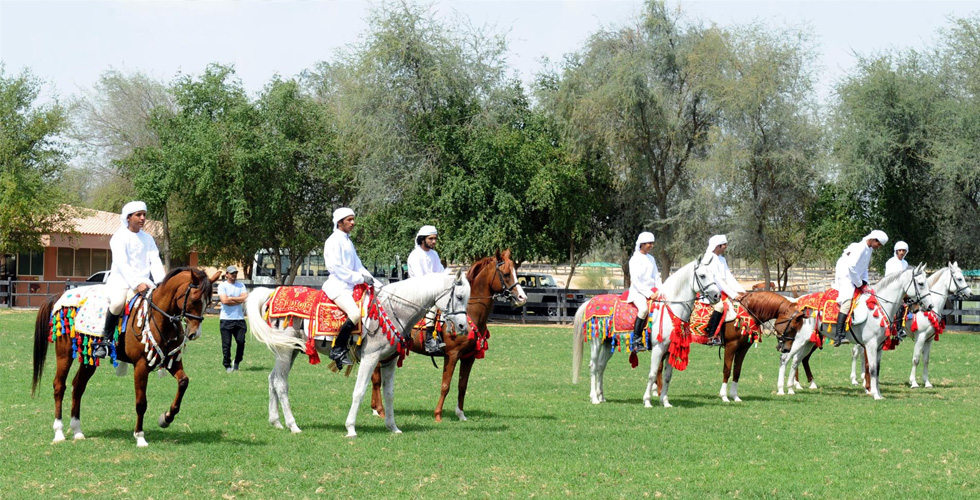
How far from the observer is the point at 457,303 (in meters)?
11.2

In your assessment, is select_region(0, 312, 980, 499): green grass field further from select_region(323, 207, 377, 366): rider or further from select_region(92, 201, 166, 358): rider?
select_region(92, 201, 166, 358): rider

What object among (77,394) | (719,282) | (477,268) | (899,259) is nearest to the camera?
(77,394)

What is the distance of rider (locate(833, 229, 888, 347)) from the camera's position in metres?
15.8

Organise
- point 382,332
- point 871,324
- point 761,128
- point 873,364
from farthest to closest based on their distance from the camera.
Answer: point 761,128 < point 871,324 < point 873,364 < point 382,332

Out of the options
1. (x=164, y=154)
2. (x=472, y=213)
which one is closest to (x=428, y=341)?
(x=472, y=213)

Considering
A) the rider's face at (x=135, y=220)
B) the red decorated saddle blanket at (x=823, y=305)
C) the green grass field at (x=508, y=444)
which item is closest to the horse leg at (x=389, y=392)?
the green grass field at (x=508, y=444)

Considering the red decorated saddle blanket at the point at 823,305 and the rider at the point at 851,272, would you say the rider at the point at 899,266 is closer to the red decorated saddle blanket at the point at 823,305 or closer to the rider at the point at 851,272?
the rider at the point at 851,272

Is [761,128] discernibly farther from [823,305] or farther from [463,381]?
[463,381]

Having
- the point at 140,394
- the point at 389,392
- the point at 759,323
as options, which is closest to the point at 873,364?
the point at 759,323

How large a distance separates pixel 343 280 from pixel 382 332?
28.8 inches

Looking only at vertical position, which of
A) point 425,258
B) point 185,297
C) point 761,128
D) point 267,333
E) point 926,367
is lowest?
point 926,367

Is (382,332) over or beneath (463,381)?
over

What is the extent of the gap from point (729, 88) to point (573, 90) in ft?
19.3

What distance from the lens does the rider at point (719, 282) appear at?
45.8 feet
